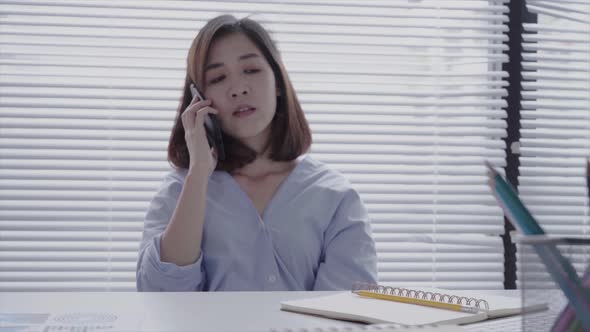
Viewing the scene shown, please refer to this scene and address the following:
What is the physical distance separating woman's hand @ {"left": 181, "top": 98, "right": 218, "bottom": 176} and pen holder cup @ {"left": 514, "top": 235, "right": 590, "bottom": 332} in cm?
124

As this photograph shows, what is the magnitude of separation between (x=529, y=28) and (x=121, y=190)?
1.56 metres

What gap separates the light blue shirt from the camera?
5.53 ft

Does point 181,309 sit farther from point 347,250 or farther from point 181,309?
point 347,250

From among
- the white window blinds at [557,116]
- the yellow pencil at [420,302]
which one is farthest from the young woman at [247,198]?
the white window blinds at [557,116]

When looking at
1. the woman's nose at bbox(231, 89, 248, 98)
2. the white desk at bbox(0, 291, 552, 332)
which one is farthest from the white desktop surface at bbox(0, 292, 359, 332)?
the woman's nose at bbox(231, 89, 248, 98)

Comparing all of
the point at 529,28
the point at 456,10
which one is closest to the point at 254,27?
the point at 456,10

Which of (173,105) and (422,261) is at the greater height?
(173,105)

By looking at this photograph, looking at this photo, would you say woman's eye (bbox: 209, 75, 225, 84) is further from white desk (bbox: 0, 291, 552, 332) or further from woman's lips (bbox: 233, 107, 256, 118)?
white desk (bbox: 0, 291, 552, 332)

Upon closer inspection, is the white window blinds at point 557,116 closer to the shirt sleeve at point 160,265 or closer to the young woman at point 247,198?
the young woman at point 247,198

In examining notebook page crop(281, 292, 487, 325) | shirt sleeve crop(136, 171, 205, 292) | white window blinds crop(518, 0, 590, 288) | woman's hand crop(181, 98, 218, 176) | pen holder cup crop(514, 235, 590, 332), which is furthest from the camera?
white window blinds crop(518, 0, 590, 288)

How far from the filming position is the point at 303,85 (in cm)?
258

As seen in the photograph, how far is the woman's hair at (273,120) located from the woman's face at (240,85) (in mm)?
21

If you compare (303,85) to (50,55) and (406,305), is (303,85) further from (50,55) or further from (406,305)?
(406,305)

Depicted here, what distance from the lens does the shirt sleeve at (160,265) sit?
1.64 metres
